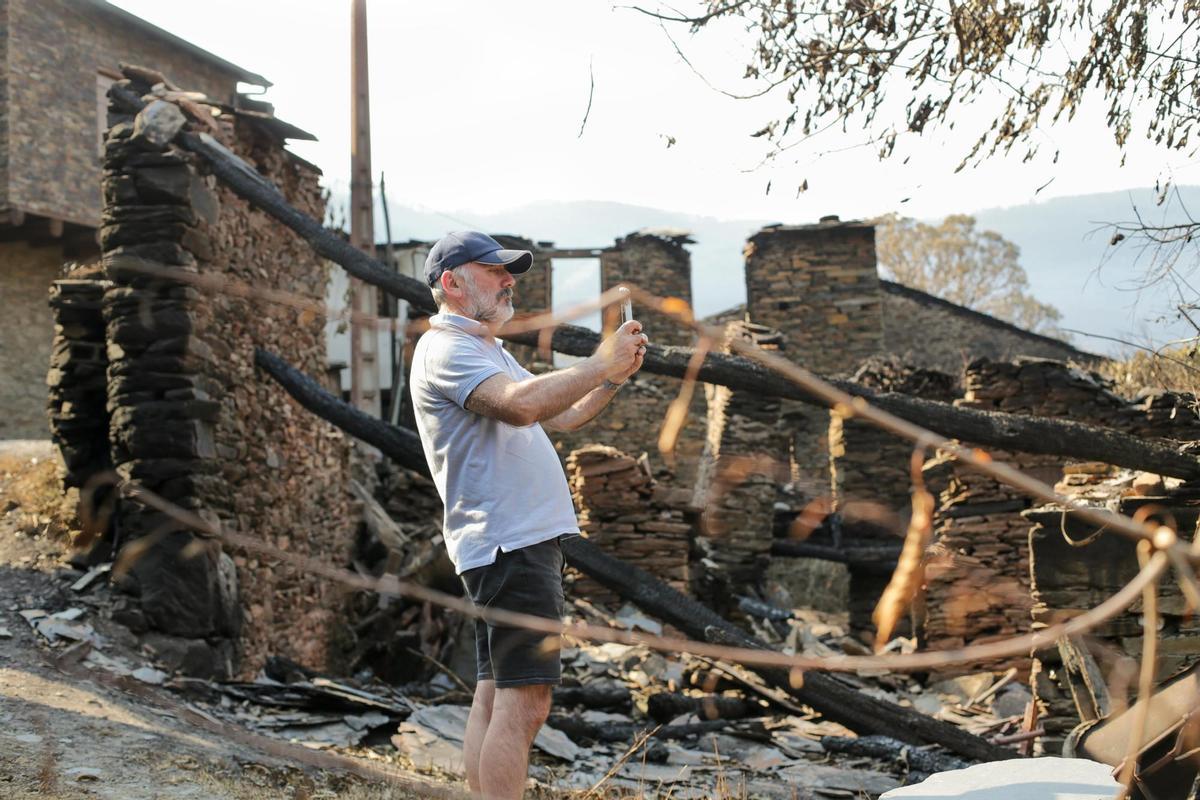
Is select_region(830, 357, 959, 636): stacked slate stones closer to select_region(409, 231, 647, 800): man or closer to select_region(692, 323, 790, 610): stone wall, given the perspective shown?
select_region(692, 323, 790, 610): stone wall

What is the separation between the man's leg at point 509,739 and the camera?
3074 millimetres

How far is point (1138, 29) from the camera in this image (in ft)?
18.6

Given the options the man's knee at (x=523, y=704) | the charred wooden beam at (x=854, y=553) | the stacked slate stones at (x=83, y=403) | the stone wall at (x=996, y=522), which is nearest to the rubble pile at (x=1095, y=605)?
the man's knee at (x=523, y=704)

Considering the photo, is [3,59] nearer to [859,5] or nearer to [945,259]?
[859,5]

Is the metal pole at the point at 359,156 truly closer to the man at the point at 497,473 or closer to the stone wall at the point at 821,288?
the stone wall at the point at 821,288

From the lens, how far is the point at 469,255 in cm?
340

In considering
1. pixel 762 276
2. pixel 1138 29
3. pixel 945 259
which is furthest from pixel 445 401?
pixel 945 259

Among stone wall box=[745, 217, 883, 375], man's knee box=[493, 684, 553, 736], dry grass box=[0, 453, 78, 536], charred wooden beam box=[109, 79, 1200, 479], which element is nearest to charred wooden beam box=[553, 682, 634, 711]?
charred wooden beam box=[109, 79, 1200, 479]

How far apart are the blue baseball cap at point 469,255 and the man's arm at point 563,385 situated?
19.2 inches

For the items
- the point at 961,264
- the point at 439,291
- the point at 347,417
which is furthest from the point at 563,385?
the point at 961,264

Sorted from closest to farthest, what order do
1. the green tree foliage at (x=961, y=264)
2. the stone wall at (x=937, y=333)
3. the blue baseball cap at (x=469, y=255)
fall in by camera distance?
the blue baseball cap at (x=469, y=255)
the stone wall at (x=937, y=333)
the green tree foliage at (x=961, y=264)

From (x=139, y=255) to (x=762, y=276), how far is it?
604 inches

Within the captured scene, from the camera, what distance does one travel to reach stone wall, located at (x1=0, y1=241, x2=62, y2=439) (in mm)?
18281

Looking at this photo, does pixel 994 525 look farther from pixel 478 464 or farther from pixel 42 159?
pixel 42 159
